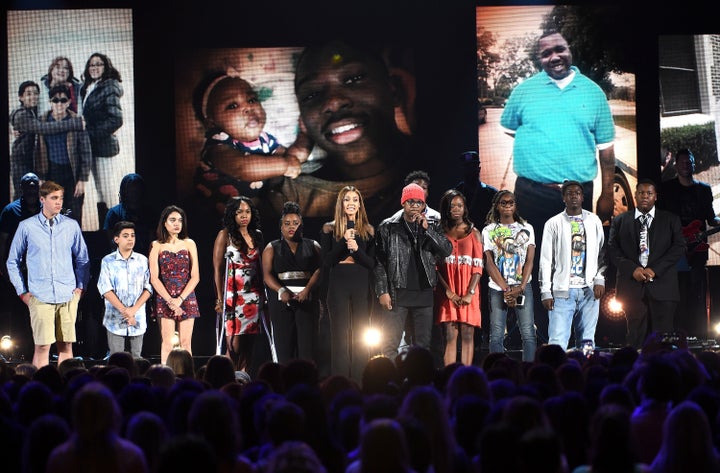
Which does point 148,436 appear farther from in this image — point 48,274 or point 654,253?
point 654,253

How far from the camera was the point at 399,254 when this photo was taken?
9.17 meters

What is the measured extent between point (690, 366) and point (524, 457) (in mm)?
2349

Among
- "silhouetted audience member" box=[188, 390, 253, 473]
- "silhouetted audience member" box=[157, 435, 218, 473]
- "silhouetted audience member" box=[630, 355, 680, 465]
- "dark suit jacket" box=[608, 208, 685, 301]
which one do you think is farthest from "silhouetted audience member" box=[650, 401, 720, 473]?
"dark suit jacket" box=[608, 208, 685, 301]

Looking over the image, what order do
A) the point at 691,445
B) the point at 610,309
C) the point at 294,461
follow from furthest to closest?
the point at 610,309
the point at 691,445
the point at 294,461

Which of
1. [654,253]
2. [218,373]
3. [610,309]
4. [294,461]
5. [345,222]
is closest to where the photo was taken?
[294,461]

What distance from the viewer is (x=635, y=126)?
1257 centimetres

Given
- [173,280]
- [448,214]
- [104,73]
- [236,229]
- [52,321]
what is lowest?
[52,321]

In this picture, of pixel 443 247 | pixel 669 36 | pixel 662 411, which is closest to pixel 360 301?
pixel 443 247

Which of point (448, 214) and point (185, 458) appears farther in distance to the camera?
point (448, 214)

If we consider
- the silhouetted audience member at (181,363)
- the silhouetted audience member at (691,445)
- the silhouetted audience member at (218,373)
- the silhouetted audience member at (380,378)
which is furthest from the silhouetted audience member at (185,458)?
the silhouetted audience member at (181,363)

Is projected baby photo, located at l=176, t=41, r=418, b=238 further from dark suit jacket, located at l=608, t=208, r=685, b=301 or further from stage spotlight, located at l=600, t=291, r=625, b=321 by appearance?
dark suit jacket, located at l=608, t=208, r=685, b=301

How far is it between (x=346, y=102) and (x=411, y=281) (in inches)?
161

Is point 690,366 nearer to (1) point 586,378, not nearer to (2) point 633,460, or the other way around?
(1) point 586,378

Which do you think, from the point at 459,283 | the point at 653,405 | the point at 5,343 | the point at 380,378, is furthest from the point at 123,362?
the point at 5,343
